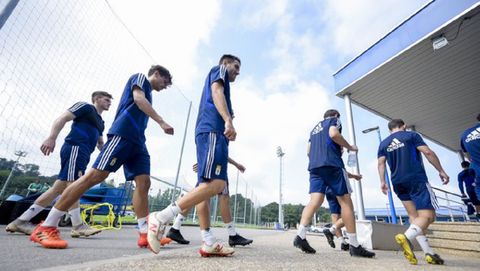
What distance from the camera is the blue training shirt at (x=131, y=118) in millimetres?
2365

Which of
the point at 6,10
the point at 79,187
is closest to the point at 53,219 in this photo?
the point at 79,187

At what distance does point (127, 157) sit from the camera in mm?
2398

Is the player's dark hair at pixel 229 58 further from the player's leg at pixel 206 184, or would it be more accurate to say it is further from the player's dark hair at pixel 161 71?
the player's leg at pixel 206 184

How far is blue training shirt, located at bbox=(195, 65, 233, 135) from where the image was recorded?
2133 mm

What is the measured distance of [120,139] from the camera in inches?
91.5

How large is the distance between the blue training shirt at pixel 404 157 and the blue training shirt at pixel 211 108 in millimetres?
2407

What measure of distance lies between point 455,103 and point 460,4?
4513 mm

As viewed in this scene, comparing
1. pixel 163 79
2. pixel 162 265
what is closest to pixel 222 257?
pixel 162 265

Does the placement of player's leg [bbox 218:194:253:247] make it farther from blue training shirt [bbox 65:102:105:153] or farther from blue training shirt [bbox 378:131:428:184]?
blue training shirt [bbox 378:131:428:184]

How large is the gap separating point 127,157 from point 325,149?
2.36m

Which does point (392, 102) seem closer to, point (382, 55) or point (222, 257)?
point (382, 55)

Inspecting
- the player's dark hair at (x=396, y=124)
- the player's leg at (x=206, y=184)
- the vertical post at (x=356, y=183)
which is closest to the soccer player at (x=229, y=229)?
the player's leg at (x=206, y=184)

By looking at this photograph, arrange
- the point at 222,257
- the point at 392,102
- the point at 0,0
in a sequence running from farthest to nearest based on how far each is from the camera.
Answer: the point at 392,102 < the point at 0,0 < the point at 222,257

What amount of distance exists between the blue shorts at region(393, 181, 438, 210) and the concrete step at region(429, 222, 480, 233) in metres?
1.70
